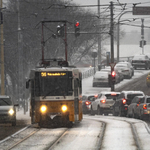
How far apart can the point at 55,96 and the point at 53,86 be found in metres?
0.45

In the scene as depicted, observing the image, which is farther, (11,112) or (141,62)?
(141,62)

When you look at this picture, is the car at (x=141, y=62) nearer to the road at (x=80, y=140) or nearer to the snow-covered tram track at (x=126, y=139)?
the road at (x=80, y=140)

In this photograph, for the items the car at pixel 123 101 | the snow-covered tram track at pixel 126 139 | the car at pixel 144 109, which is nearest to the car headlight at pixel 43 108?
the snow-covered tram track at pixel 126 139

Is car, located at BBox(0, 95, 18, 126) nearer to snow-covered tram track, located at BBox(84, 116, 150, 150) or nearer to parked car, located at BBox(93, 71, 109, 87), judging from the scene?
snow-covered tram track, located at BBox(84, 116, 150, 150)

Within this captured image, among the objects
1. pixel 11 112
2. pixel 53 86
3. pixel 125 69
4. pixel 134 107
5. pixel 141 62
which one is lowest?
pixel 134 107

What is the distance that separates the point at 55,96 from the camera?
72.6 feet

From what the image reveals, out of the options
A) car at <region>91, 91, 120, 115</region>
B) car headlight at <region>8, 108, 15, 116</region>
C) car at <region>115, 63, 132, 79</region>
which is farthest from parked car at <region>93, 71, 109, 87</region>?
car headlight at <region>8, 108, 15, 116</region>

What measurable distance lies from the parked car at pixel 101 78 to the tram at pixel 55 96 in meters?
35.1

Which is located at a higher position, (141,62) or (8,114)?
(141,62)

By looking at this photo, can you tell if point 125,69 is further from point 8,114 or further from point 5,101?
point 8,114

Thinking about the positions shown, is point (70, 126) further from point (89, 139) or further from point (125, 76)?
point (125, 76)

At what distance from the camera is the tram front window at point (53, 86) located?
22.2 meters

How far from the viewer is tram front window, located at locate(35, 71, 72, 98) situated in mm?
22188

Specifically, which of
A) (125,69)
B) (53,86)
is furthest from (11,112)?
(125,69)
